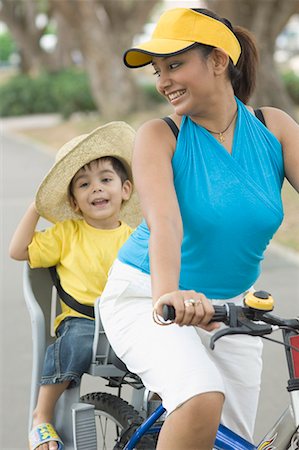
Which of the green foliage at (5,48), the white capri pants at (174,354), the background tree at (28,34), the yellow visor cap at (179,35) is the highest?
the green foliage at (5,48)

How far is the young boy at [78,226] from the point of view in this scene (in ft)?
11.4

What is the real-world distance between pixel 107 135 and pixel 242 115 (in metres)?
0.83

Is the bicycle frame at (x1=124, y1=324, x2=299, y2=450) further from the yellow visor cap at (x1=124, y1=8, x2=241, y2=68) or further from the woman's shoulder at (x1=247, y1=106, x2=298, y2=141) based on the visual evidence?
the yellow visor cap at (x1=124, y1=8, x2=241, y2=68)

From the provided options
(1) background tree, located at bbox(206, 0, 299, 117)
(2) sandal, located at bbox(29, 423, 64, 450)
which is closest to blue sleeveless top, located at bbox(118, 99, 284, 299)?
(2) sandal, located at bbox(29, 423, 64, 450)

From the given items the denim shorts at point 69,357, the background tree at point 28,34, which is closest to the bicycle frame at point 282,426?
the denim shorts at point 69,357

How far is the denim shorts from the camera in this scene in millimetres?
3381

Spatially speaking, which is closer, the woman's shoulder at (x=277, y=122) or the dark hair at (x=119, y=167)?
the woman's shoulder at (x=277, y=122)

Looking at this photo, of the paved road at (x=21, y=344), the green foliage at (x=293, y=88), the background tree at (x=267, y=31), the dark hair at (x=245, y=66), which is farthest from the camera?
the green foliage at (x=293, y=88)

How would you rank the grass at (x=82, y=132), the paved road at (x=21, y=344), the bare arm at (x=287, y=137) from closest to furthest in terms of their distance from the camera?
the bare arm at (x=287, y=137)
the paved road at (x=21, y=344)
the grass at (x=82, y=132)

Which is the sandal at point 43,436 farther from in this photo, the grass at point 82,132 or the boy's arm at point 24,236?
the grass at point 82,132

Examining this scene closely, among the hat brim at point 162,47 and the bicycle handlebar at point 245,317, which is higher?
the hat brim at point 162,47

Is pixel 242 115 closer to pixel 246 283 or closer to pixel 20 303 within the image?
pixel 246 283

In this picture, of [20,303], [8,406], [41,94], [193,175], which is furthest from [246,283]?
[41,94]

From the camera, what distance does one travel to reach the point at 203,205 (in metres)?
2.70
